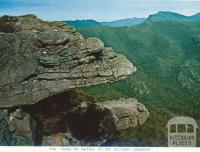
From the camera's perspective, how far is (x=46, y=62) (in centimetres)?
809

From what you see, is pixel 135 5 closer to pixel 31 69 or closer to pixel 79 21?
pixel 79 21

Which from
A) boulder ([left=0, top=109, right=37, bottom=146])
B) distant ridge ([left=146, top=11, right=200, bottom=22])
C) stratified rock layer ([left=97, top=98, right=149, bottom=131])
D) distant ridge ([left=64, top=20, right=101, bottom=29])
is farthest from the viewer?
boulder ([left=0, top=109, right=37, bottom=146])

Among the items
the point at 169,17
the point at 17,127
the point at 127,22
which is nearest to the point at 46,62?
the point at 17,127

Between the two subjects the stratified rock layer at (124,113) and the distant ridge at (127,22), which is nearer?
the distant ridge at (127,22)

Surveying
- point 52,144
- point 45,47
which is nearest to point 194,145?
point 52,144

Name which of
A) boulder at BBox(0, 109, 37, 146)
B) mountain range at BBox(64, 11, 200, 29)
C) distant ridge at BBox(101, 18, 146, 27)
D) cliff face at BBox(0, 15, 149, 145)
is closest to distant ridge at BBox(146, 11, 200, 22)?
mountain range at BBox(64, 11, 200, 29)

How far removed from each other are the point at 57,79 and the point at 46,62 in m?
0.28

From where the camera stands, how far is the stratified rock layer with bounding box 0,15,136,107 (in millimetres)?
8078

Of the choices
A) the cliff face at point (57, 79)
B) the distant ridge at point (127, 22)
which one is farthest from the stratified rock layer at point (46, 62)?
the distant ridge at point (127, 22)

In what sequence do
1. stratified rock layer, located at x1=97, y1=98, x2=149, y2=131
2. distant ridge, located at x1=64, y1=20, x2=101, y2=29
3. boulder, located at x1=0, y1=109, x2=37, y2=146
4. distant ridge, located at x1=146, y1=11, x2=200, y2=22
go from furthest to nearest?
boulder, located at x1=0, y1=109, x2=37, y2=146 → stratified rock layer, located at x1=97, y1=98, x2=149, y2=131 → distant ridge, located at x1=64, y1=20, x2=101, y2=29 → distant ridge, located at x1=146, y1=11, x2=200, y2=22

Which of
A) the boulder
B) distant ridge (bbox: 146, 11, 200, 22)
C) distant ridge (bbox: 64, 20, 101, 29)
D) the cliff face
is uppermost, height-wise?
distant ridge (bbox: 146, 11, 200, 22)

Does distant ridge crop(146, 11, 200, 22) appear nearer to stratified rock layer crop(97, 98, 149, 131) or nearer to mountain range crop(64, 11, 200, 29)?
mountain range crop(64, 11, 200, 29)

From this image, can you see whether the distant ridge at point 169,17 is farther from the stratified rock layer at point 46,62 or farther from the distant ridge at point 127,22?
the stratified rock layer at point 46,62

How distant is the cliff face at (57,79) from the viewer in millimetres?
8047
